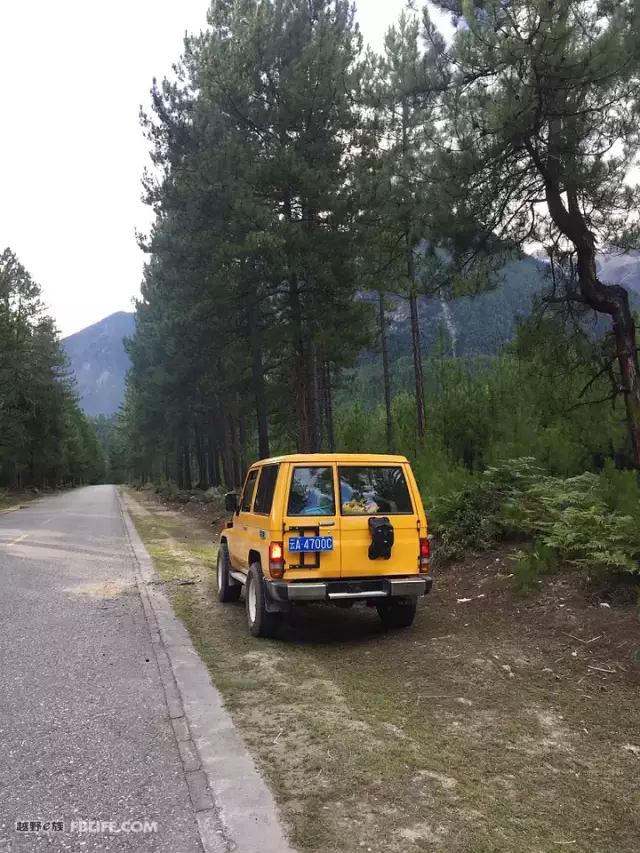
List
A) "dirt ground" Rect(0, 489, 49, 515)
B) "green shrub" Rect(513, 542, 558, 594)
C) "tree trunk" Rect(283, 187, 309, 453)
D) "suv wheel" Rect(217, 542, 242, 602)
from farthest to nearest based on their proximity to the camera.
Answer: "dirt ground" Rect(0, 489, 49, 515), "tree trunk" Rect(283, 187, 309, 453), "suv wheel" Rect(217, 542, 242, 602), "green shrub" Rect(513, 542, 558, 594)

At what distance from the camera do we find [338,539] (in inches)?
268

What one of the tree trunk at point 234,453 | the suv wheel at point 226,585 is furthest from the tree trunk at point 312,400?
the tree trunk at point 234,453

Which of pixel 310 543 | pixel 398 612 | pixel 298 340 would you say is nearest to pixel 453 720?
pixel 310 543

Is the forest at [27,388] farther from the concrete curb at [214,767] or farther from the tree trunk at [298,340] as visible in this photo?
the concrete curb at [214,767]

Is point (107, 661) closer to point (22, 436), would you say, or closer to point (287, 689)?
point (287, 689)

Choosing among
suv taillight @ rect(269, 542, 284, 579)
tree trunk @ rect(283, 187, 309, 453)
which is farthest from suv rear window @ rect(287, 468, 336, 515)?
tree trunk @ rect(283, 187, 309, 453)

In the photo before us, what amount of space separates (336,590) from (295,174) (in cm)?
1328

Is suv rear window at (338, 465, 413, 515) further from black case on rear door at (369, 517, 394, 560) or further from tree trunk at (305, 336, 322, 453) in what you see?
tree trunk at (305, 336, 322, 453)

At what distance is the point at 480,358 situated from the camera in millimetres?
16453

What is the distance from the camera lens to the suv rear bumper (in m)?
6.61

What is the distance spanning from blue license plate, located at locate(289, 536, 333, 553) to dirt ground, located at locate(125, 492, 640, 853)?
108 centimetres

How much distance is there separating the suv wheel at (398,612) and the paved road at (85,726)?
2711mm

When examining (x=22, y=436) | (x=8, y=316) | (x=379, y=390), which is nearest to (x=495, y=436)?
(x=8, y=316)

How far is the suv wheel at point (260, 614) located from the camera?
7098mm
